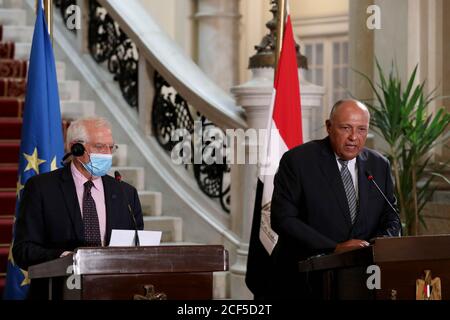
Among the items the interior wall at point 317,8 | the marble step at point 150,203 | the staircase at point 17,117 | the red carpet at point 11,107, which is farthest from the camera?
the interior wall at point 317,8

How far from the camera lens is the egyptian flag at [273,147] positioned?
7.01 m

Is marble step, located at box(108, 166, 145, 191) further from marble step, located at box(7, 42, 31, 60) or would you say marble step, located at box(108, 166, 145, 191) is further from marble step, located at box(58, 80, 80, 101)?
marble step, located at box(7, 42, 31, 60)

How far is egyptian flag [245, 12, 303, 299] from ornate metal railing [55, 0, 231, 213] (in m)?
1.57

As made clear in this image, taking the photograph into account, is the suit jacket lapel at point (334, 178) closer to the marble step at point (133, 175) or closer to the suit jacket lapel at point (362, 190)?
the suit jacket lapel at point (362, 190)

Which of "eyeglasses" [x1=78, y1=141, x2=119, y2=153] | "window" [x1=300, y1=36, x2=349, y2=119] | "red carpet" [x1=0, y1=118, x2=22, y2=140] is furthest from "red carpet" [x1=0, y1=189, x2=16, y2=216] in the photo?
"window" [x1=300, y1=36, x2=349, y2=119]

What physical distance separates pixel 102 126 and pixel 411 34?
4.16 metres

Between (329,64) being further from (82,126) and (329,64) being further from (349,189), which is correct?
(82,126)

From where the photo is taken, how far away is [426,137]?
781cm

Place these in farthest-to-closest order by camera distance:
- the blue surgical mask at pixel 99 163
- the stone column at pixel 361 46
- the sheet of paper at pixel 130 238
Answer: the stone column at pixel 361 46
the blue surgical mask at pixel 99 163
the sheet of paper at pixel 130 238

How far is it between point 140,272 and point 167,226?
4.20m

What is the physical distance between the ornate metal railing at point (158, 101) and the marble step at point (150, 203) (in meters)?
0.36

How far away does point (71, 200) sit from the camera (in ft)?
17.5

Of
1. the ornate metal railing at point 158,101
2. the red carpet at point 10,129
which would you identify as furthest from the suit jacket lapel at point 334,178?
the red carpet at point 10,129

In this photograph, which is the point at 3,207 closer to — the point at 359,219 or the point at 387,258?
the point at 359,219
